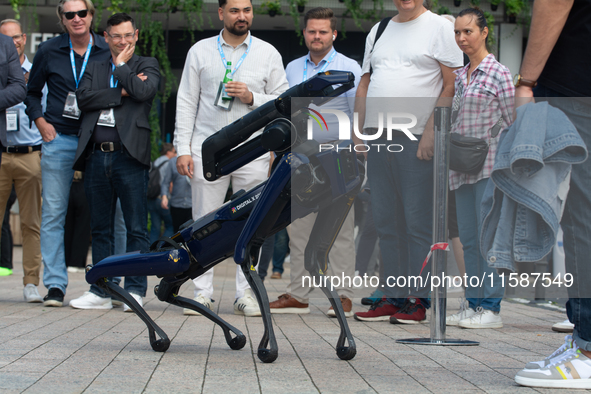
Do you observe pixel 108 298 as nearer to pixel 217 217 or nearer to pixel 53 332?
pixel 53 332

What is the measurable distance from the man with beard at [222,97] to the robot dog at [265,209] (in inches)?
64.7

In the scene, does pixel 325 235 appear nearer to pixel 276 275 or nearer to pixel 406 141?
pixel 406 141

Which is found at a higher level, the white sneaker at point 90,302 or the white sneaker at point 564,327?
the white sneaker at point 564,327

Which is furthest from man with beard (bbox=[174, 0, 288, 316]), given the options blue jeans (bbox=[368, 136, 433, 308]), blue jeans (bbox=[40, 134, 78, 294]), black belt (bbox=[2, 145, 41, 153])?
black belt (bbox=[2, 145, 41, 153])

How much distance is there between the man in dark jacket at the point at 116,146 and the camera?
489cm

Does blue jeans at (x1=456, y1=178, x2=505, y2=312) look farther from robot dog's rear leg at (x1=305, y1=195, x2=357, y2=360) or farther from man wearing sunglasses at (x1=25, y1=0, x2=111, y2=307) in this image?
man wearing sunglasses at (x1=25, y1=0, x2=111, y2=307)

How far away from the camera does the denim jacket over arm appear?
2.59 meters

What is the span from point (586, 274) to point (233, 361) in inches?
58.1

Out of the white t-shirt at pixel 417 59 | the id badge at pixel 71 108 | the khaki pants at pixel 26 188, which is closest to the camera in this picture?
the white t-shirt at pixel 417 59

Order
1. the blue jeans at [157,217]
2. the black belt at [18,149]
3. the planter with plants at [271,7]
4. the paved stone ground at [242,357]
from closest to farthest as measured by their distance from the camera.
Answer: the paved stone ground at [242,357] < the black belt at [18,149] < the blue jeans at [157,217] < the planter with plants at [271,7]

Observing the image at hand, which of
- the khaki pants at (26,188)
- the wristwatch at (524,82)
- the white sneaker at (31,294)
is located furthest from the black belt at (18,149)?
the wristwatch at (524,82)

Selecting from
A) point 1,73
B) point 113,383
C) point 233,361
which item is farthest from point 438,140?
point 1,73

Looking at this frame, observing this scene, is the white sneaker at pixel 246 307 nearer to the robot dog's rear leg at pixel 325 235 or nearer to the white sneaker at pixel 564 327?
the robot dog's rear leg at pixel 325 235

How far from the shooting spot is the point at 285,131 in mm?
2900
